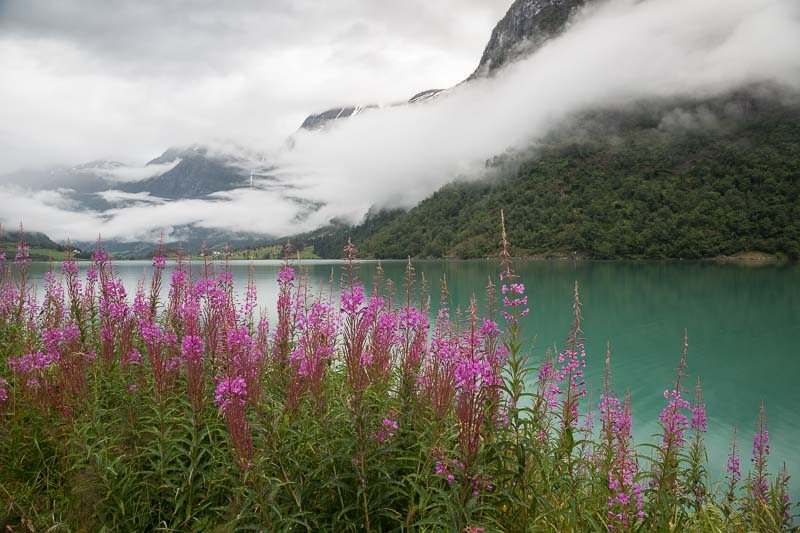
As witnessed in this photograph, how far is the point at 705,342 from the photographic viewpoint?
37.2 metres

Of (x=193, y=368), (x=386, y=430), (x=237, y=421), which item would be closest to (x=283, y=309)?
(x=193, y=368)

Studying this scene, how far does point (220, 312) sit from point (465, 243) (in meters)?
184

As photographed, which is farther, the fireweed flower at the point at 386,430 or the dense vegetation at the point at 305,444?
the fireweed flower at the point at 386,430

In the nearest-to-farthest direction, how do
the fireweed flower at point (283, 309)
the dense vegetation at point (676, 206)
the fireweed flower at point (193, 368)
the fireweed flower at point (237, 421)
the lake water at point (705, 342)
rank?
the fireweed flower at point (237, 421)
the fireweed flower at point (193, 368)
the fireweed flower at point (283, 309)
the lake water at point (705, 342)
the dense vegetation at point (676, 206)

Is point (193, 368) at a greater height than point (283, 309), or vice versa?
point (283, 309)

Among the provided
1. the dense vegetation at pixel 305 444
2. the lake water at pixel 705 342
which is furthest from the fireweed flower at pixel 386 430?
the lake water at pixel 705 342

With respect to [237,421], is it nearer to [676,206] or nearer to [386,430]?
[386,430]

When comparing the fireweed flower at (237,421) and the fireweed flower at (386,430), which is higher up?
the fireweed flower at (237,421)

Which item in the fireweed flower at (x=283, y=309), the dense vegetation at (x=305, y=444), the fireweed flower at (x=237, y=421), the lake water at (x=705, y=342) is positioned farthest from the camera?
the lake water at (x=705, y=342)

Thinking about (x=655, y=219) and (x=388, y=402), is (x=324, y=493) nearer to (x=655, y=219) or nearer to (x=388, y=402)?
(x=388, y=402)

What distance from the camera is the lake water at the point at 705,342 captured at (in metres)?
19.7

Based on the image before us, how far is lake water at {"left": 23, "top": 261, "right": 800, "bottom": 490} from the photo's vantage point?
19.7 m

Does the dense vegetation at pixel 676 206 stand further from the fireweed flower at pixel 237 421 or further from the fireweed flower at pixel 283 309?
the fireweed flower at pixel 237 421

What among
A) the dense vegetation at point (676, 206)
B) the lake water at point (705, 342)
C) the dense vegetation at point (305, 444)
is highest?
the dense vegetation at point (676, 206)
